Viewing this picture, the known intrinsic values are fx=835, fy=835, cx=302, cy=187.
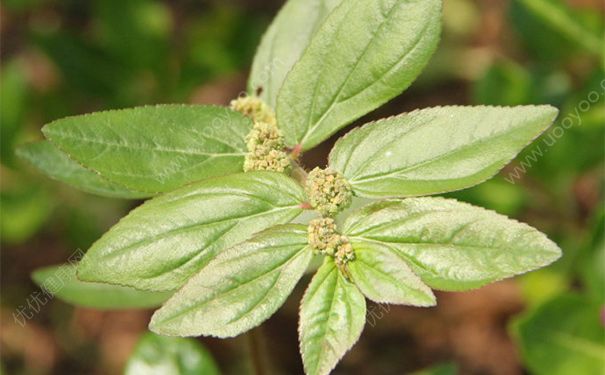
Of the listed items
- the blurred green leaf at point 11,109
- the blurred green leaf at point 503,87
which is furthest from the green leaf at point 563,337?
the blurred green leaf at point 11,109

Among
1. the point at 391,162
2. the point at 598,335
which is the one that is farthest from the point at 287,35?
the point at 598,335

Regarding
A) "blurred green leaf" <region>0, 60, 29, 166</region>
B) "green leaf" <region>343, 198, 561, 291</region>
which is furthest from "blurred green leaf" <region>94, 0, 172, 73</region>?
"green leaf" <region>343, 198, 561, 291</region>

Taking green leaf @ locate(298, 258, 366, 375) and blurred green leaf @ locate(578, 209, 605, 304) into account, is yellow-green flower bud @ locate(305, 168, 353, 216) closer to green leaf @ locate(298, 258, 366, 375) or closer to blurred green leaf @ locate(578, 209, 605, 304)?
green leaf @ locate(298, 258, 366, 375)

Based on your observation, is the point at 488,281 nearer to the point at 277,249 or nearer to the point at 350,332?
the point at 350,332

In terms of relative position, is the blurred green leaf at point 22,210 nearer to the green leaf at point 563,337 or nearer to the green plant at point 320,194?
the green plant at point 320,194

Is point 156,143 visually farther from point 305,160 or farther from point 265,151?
point 305,160

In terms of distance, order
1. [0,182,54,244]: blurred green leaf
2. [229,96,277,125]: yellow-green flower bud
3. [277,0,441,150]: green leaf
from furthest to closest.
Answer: [0,182,54,244]: blurred green leaf
[229,96,277,125]: yellow-green flower bud
[277,0,441,150]: green leaf
